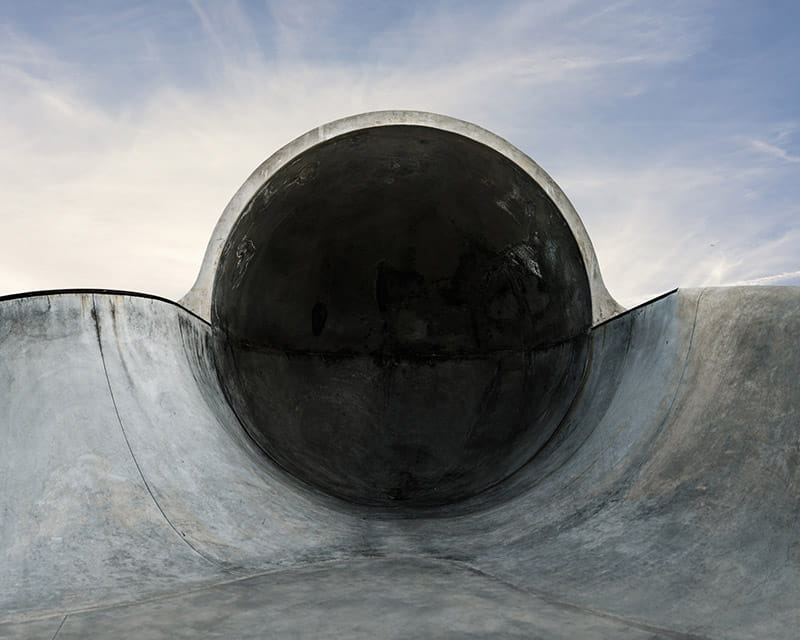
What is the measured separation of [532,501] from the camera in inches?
193

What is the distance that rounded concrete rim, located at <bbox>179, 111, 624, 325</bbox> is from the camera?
566cm

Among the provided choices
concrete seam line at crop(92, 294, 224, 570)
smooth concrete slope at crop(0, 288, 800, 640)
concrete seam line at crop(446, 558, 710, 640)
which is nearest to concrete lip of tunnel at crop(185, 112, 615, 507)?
smooth concrete slope at crop(0, 288, 800, 640)

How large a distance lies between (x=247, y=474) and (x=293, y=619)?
72.9 inches

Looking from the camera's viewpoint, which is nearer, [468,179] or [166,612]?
[166,612]

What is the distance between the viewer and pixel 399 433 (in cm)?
743

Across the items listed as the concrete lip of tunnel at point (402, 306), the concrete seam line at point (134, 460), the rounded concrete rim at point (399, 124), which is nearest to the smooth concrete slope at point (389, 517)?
the concrete seam line at point (134, 460)

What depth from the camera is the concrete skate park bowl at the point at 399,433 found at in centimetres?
333

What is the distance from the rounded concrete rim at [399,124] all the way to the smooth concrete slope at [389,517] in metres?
0.44

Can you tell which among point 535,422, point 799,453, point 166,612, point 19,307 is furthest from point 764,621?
point 19,307

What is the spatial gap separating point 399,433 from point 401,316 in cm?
149

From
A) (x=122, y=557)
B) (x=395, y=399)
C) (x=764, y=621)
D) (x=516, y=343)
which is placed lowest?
(x=764, y=621)

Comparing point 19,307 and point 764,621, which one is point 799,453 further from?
point 19,307

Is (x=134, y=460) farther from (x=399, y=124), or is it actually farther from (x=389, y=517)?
(x=399, y=124)

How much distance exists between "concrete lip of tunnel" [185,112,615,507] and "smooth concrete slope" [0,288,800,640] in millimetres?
893
